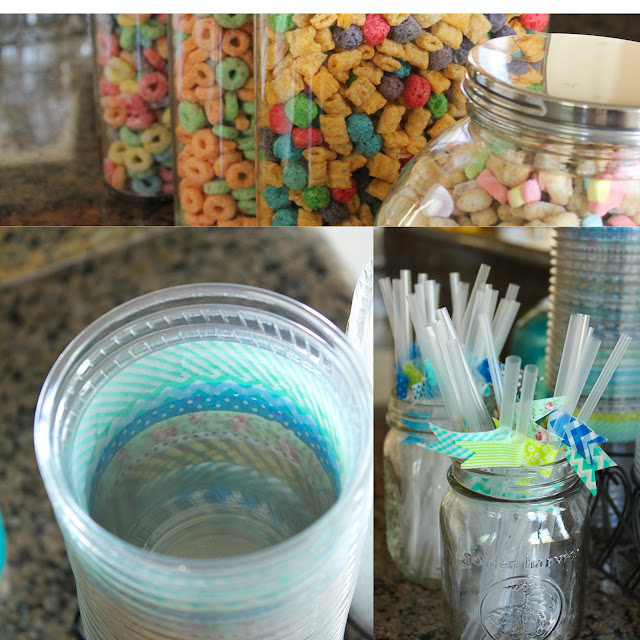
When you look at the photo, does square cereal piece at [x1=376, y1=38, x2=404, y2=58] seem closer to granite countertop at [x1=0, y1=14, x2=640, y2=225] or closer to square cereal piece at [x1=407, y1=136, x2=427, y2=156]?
square cereal piece at [x1=407, y1=136, x2=427, y2=156]

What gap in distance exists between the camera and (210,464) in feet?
0.92

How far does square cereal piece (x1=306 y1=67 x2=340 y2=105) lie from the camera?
1.25ft

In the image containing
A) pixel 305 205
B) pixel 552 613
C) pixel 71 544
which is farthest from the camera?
pixel 305 205

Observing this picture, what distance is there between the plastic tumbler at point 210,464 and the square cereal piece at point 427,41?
189mm

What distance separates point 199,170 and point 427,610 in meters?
0.26

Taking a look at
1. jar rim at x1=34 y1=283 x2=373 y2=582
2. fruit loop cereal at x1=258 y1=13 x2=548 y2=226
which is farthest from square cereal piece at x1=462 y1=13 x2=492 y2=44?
jar rim at x1=34 y1=283 x2=373 y2=582

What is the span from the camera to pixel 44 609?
12.5 inches

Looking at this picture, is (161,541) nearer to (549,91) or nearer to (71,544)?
(71,544)

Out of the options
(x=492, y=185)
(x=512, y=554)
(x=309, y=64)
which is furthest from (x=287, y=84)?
(x=512, y=554)

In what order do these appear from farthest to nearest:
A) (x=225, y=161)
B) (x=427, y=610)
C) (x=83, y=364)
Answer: (x=225, y=161), (x=427, y=610), (x=83, y=364)

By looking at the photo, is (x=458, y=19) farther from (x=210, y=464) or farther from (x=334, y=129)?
(x=210, y=464)

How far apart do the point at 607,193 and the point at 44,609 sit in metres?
0.28

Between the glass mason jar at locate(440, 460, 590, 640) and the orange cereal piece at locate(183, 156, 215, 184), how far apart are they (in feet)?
0.75
